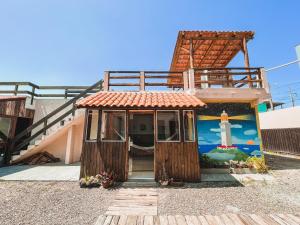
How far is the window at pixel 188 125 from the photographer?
725cm

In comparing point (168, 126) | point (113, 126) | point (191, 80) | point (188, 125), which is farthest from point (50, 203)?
point (191, 80)

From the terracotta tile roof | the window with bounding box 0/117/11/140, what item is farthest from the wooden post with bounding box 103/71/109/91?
the window with bounding box 0/117/11/140

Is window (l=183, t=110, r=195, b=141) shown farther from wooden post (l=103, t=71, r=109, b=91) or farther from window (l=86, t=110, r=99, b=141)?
wooden post (l=103, t=71, r=109, b=91)

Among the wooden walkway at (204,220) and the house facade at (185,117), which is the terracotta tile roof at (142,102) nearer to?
the house facade at (185,117)

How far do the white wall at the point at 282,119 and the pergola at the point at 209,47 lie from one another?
8471mm

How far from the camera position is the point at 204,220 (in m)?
3.92

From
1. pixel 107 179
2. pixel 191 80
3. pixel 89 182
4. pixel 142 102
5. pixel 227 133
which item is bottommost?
pixel 89 182

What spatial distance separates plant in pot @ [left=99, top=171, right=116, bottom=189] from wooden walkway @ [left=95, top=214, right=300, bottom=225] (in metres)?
2.08

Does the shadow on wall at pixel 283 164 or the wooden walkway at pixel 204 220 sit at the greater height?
the shadow on wall at pixel 283 164

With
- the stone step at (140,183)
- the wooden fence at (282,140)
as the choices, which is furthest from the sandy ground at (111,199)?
the wooden fence at (282,140)

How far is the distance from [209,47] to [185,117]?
17.4ft

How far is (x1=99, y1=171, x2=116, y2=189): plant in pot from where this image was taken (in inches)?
243

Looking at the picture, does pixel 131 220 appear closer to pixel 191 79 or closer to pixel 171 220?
pixel 171 220

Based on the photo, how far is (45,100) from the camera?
12180 mm
